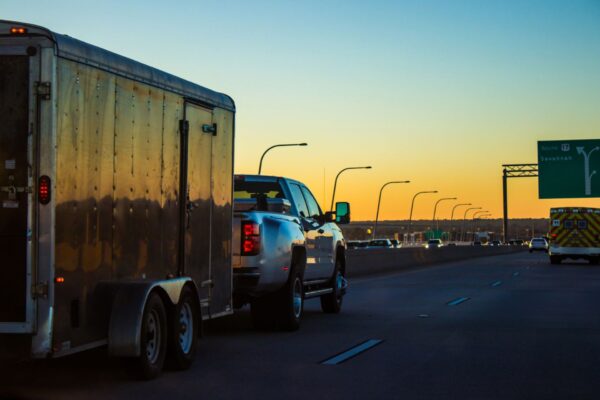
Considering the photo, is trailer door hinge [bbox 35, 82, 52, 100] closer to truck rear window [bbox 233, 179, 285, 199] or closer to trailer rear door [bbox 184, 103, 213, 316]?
trailer rear door [bbox 184, 103, 213, 316]

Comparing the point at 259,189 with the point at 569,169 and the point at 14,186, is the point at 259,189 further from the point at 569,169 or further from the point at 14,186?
the point at 569,169

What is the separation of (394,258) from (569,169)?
63.8ft

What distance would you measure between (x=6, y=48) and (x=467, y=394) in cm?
481

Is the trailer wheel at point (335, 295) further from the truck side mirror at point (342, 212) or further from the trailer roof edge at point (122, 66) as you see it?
the trailer roof edge at point (122, 66)

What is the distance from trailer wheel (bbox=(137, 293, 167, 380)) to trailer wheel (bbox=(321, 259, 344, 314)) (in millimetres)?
7734

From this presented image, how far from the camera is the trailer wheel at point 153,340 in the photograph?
8594 millimetres

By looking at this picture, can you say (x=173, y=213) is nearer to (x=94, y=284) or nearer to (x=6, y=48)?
(x=94, y=284)

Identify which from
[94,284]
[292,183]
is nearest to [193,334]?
[94,284]

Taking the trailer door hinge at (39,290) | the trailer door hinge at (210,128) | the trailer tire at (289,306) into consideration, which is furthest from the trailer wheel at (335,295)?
the trailer door hinge at (39,290)

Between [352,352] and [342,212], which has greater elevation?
[342,212]

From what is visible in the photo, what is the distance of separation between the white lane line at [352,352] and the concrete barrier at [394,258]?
2091 cm

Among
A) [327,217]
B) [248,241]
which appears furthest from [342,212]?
[248,241]

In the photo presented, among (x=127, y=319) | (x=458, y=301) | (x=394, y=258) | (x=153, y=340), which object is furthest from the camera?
(x=394, y=258)

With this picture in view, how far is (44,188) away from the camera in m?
7.44
